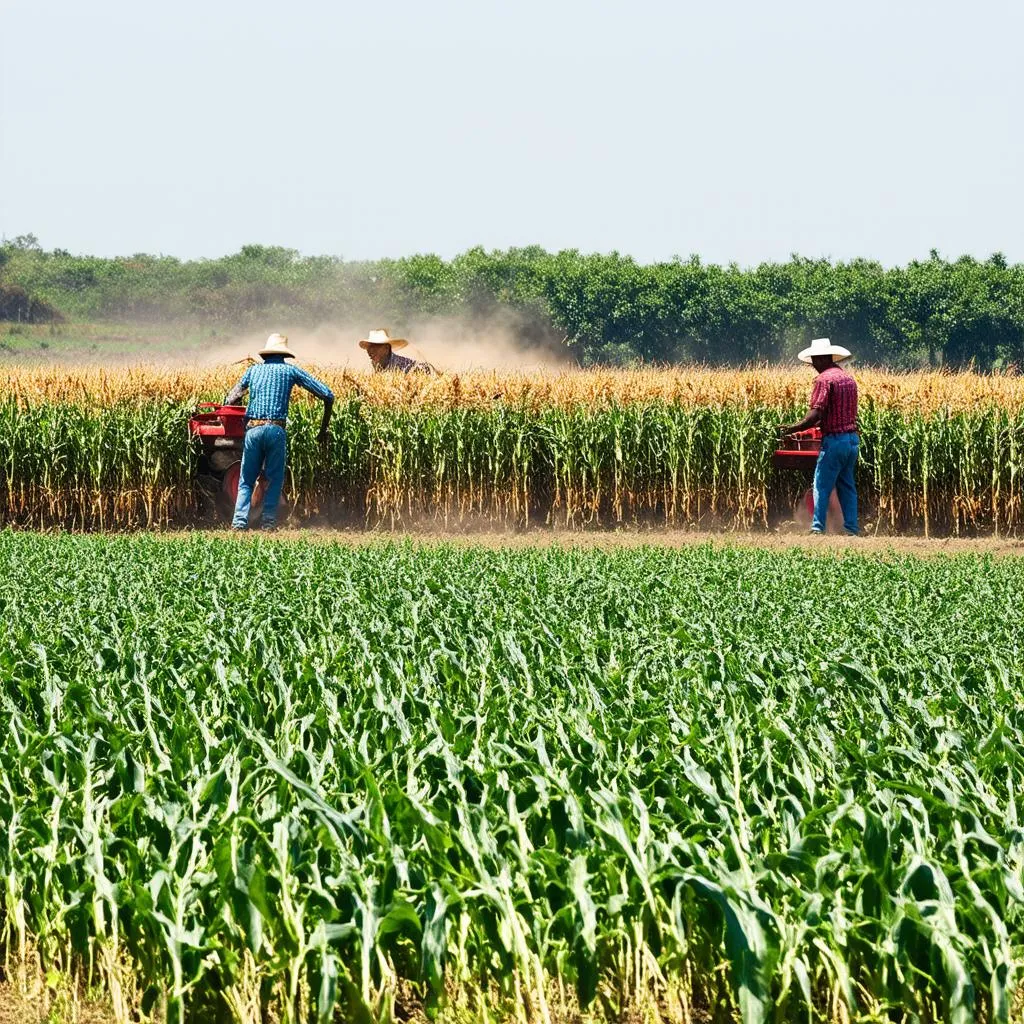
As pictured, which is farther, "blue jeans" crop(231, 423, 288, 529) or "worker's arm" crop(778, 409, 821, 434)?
"blue jeans" crop(231, 423, 288, 529)

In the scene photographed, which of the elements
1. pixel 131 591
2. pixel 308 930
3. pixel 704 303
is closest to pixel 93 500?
pixel 131 591

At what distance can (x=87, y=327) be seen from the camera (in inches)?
3241

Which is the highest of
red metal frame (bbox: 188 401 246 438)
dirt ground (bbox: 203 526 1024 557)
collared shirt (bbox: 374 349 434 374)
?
collared shirt (bbox: 374 349 434 374)

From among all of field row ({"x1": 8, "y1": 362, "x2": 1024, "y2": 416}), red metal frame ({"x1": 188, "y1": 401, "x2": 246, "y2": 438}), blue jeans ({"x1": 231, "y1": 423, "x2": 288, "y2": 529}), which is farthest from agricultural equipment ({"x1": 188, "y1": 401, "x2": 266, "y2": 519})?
field row ({"x1": 8, "y1": 362, "x2": 1024, "y2": 416})

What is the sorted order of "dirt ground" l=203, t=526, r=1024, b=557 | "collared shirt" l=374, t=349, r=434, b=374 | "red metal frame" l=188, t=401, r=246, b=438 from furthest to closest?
1. "collared shirt" l=374, t=349, r=434, b=374
2. "red metal frame" l=188, t=401, r=246, b=438
3. "dirt ground" l=203, t=526, r=1024, b=557

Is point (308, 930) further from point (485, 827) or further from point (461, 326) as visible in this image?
point (461, 326)

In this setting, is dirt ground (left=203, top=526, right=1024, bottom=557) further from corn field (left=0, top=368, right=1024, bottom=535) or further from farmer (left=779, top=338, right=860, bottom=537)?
farmer (left=779, top=338, right=860, bottom=537)

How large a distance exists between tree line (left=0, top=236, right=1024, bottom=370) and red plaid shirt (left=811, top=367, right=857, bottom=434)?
2072 inches

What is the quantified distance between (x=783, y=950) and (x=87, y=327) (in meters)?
83.9

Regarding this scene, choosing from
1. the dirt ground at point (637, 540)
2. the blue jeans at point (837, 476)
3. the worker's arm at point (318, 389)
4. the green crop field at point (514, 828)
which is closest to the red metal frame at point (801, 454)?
the blue jeans at point (837, 476)

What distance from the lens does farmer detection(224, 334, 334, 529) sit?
15.3 metres

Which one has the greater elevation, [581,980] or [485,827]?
[485,827]

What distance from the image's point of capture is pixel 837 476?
51.0 ft

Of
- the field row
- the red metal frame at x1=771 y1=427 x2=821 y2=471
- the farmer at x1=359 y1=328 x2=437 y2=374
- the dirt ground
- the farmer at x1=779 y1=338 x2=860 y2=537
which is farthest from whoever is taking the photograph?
the farmer at x1=359 y1=328 x2=437 y2=374
